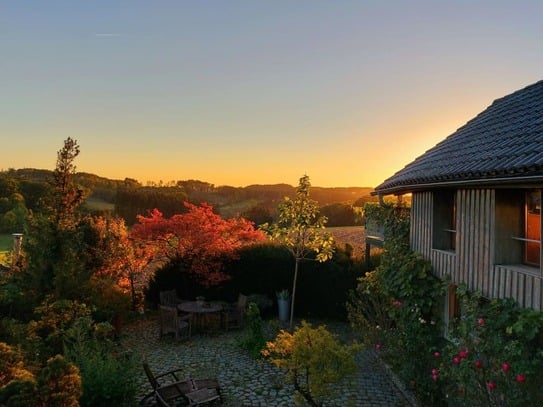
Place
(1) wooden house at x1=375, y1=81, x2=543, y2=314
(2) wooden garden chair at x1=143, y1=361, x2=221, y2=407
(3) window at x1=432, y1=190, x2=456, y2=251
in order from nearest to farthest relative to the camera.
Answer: (1) wooden house at x1=375, y1=81, x2=543, y2=314
(2) wooden garden chair at x1=143, y1=361, x2=221, y2=407
(3) window at x1=432, y1=190, x2=456, y2=251

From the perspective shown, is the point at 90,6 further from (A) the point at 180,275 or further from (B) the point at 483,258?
(B) the point at 483,258

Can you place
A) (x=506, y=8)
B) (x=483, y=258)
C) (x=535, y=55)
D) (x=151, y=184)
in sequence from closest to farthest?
(x=483, y=258) < (x=506, y=8) < (x=535, y=55) < (x=151, y=184)

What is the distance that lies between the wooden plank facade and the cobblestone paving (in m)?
2.75

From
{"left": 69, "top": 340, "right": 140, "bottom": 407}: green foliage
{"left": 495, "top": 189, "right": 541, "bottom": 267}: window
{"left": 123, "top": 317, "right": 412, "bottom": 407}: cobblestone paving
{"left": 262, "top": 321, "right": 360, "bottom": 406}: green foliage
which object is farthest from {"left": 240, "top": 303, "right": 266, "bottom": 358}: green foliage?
{"left": 495, "top": 189, "right": 541, "bottom": 267}: window

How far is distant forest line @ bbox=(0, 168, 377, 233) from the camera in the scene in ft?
109

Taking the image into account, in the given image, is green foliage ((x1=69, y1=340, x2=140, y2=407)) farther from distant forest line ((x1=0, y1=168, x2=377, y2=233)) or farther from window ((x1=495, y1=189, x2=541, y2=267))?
distant forest line ((x1=0, y1=168, x2=377, y2=233))

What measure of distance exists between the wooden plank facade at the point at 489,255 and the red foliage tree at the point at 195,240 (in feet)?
27.9

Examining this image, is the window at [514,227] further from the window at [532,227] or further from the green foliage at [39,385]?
the green foliage at [39,385]

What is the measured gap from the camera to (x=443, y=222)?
8.22 meters

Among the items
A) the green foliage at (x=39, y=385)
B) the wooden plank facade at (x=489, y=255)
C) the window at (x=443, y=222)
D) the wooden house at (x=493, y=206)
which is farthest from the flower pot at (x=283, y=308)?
the green foliage at (x=39, y=385)

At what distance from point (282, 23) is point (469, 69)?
17.1 ft

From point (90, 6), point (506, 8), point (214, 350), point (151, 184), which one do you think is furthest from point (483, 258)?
point (151, 184)

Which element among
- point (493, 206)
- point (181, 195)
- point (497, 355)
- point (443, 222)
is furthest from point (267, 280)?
point (181, 195)

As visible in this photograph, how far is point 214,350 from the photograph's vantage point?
10758 mm
